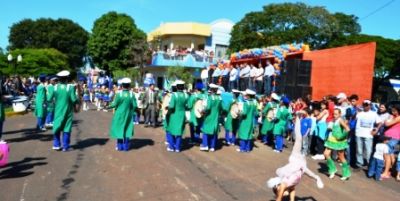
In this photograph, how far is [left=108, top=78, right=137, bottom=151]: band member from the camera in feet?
35.5

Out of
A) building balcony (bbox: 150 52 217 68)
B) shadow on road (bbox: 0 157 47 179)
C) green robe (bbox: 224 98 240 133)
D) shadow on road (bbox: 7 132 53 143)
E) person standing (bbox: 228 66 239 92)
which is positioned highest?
building balcony (bbox: 150 52 217 68)

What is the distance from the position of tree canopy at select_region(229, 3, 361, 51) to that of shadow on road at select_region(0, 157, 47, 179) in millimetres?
32806

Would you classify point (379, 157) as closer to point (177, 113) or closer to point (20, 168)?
point (177, 113)

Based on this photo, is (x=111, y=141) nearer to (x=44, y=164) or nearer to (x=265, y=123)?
(x=44, y=164)

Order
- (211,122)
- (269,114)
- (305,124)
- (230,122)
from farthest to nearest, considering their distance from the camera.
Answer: (230,122)
(269,114)
(211,122)
(305,124)

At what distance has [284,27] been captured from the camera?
41125 millimetres

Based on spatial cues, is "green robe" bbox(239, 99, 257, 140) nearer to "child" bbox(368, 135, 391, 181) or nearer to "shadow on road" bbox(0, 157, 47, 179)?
"child" bbox(368, 135, 391, 181)

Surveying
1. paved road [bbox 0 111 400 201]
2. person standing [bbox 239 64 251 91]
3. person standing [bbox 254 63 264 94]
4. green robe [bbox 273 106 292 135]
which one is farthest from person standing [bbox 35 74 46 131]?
person standing [bbox 239 64 251 91]

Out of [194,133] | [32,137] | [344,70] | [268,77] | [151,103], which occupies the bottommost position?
[32,137]

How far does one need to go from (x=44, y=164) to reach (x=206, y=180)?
343 cm

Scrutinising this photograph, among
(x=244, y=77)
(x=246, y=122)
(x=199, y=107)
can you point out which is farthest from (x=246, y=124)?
(x=244, y=77)

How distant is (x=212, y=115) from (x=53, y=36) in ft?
176

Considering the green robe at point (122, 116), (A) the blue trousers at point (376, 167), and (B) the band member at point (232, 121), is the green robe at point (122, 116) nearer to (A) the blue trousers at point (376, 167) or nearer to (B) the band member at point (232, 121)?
(B) the band member at point (232, 121)

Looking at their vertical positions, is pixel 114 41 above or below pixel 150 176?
above
